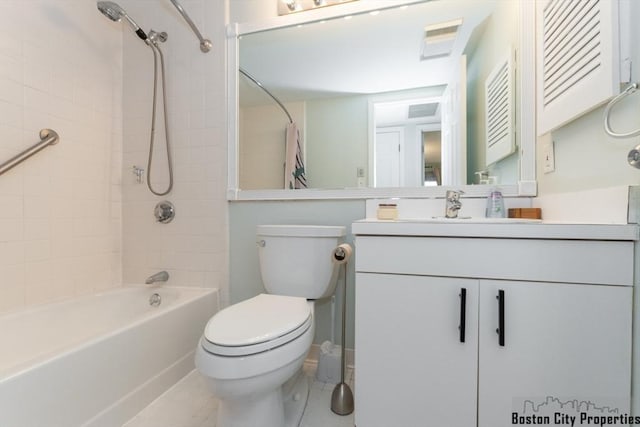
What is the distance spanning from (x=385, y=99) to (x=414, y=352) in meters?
1.23

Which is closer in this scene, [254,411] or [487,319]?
[487,319]

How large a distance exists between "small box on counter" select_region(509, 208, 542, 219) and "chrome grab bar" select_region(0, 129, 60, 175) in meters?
2.16

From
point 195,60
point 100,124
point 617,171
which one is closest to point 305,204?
point 195,60

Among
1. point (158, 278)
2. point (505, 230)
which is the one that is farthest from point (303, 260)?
point (158, 278)

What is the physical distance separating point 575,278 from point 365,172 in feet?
3.13

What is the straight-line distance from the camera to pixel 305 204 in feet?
5.07

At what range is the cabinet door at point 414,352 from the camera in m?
0.82

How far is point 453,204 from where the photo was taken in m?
1.22

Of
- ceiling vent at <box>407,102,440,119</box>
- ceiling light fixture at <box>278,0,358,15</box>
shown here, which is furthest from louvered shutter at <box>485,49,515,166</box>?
ceiling light fixture at <box>278,0,358,15</box>

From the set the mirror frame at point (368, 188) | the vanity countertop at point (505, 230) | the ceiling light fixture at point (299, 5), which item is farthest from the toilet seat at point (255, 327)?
the ceiling light fixture at point (299, 5)

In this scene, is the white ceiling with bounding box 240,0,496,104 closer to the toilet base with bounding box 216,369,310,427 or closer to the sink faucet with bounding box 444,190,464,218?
the sink faucet with bounding box 444,190,464,218

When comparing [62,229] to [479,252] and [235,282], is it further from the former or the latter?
[479,252]

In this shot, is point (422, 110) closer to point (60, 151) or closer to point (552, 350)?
point (552, 350)

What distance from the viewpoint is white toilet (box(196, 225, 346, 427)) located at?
0.84 metres
